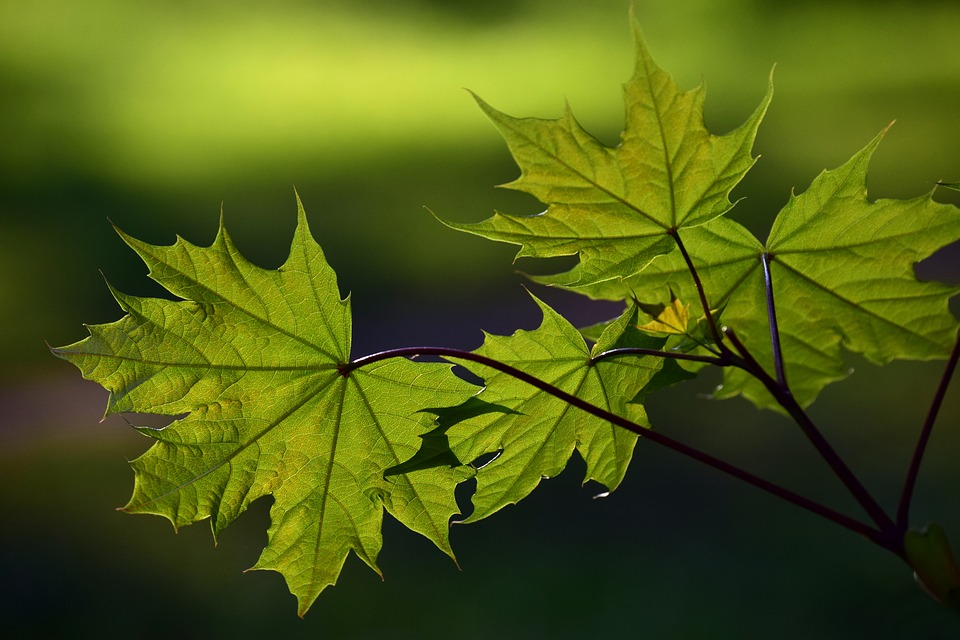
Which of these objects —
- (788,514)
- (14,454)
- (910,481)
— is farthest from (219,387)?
(14,454)

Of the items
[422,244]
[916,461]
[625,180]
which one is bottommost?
[916,461]

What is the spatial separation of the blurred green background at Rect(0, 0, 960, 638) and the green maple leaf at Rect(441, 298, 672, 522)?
8.2 inches

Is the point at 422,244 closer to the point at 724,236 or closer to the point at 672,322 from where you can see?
the point at 724,236

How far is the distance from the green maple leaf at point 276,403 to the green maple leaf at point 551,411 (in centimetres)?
3

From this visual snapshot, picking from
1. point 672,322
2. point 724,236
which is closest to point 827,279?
point 724,236

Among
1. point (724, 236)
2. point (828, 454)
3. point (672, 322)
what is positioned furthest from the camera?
point (724, 236)

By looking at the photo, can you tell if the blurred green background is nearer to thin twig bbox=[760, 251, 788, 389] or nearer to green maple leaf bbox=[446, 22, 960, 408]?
green maple leaf bbox=[446, 22, 960, 408]

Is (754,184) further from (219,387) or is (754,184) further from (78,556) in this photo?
(219,387)

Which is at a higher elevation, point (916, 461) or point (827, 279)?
point (827, 279)

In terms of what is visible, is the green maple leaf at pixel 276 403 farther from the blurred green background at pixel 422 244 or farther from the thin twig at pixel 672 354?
the blurred green background at pixel 422 244

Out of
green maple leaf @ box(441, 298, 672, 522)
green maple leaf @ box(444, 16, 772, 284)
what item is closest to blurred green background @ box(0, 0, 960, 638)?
green maple leaf @ box(444, 16, 772, 284)

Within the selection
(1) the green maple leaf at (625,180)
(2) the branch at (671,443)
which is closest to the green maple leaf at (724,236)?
(1) the green maple leaf at (625,180)

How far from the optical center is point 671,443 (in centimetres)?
56

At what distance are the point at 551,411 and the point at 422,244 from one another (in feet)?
16.3
